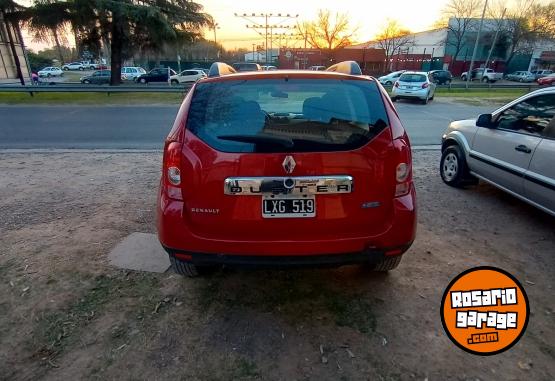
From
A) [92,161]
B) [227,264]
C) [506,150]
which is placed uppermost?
[506,150]

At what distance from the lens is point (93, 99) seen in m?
17.3

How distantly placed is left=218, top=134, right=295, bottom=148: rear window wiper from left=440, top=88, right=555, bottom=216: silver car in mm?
2799

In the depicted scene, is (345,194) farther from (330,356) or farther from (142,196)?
(142,196)

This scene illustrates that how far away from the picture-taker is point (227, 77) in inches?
96.9

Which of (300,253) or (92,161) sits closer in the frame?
(300,253)

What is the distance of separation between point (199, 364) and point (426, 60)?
187 ft

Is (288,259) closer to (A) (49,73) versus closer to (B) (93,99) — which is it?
(B) (93,99)

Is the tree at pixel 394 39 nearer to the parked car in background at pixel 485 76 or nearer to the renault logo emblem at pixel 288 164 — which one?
the parked car in background at pixel 485 76

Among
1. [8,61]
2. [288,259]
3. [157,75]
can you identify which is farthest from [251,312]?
[8,61]

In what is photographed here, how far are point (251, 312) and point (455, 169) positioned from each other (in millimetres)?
3974

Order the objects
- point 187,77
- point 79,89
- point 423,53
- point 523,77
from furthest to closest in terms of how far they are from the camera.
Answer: point 423,53
point 523,77
point 187,77
point 79,89

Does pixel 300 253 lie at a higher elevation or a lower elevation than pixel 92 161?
higher

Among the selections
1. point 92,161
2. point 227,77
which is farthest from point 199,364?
point 92,161

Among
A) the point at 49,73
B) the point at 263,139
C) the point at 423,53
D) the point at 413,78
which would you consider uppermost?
the point at 423,53
